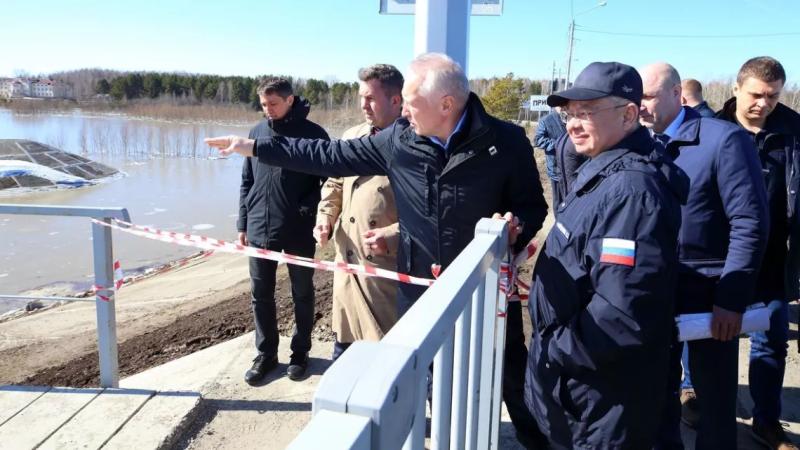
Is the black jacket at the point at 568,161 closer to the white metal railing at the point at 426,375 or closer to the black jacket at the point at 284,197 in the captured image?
the white metal railing at the point at 426,375

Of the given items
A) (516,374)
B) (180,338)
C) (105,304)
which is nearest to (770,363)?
(516,374)

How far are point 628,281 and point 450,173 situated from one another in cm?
97

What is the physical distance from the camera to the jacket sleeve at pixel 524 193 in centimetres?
250

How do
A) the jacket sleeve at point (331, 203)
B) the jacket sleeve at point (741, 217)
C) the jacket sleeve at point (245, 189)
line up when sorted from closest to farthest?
the jacket sleeve at point (741, 217) < the jacket sleeve at point (331, 203) < the jacket sleeve at point (245, 189)

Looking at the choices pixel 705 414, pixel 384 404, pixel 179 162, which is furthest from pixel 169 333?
pixel 179 162

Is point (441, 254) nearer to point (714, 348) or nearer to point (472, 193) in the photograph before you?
point (472, 193)

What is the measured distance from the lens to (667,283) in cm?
166

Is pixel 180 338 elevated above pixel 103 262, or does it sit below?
below

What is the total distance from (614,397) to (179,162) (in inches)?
1452

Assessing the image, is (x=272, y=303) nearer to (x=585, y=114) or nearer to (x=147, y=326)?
(x=585, y=114)

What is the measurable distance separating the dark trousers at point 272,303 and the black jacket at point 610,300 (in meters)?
2.32

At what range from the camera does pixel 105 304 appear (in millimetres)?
3441

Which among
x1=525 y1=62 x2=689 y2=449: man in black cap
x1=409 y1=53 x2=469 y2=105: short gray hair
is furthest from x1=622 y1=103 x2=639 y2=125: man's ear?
x1=409 y1=53 x2=469 y2=105: short gray hair

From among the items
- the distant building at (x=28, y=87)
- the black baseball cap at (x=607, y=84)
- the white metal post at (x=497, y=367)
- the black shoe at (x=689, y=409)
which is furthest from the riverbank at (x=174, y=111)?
the black baseball cap at (x=607, y=84)
